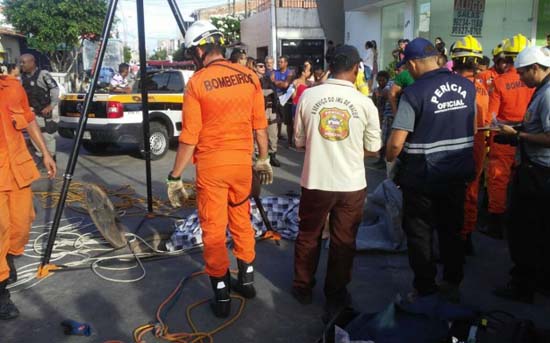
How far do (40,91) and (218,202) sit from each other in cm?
632

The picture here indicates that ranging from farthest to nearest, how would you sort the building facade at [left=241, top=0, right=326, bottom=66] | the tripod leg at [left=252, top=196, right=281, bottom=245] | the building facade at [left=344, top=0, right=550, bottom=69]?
1. the building facade at [left=241, top=0, right=326, bottom=66]
2. the building facade at [left=344, top=0, right=550, bottom=69]
3. the tripod leg at [left=252, top=196, right=281, bottom=245]

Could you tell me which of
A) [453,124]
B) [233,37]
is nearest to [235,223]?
[453,124]

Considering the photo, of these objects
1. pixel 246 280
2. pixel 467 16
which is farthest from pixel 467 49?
pixel 467 16

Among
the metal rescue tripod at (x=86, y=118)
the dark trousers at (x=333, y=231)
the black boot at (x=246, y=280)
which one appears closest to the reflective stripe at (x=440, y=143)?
the dark trousers at (x=333, y=231)

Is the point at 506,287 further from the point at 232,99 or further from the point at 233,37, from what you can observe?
the point at 233,37

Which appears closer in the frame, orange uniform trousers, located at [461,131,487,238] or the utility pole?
Answer: orange uniform trousers, located at [461,131,487,238]

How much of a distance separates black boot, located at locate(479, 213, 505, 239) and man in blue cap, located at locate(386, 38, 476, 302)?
1.92m

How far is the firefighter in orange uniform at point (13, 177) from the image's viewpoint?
3588 mm

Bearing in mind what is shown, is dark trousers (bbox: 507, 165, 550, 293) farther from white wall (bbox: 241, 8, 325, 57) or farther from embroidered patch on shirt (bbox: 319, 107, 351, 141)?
white wall (bbox: 241, 8, 325, 57)

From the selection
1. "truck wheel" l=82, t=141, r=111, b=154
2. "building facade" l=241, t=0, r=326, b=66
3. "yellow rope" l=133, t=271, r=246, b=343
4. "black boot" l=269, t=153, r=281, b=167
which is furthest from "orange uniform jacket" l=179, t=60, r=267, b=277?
"building facade" l=241, t=0, r=326, b=66

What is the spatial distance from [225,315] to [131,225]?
8.72 ft

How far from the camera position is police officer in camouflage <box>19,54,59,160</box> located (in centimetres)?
833

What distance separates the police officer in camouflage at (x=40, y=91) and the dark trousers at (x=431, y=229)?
686cm

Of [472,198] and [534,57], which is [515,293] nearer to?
[472,198]
